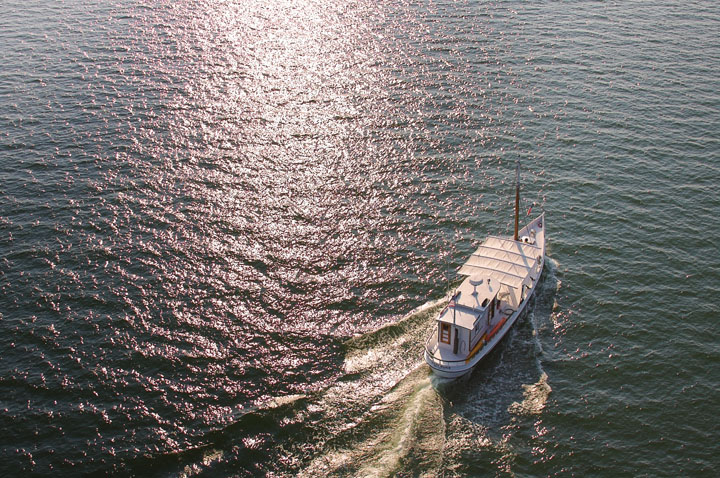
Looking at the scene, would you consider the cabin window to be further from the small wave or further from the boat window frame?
the small wave

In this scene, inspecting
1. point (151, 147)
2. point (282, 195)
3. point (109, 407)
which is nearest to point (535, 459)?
point (109, 407)

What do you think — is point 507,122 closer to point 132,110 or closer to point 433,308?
point 433,308

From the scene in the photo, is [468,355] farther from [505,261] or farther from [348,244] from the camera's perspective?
[348,244]

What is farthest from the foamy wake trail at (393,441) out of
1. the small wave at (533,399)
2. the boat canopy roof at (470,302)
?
the boat canopy roof at (470,302)

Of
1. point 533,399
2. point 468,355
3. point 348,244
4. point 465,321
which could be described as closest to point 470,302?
point 465,321

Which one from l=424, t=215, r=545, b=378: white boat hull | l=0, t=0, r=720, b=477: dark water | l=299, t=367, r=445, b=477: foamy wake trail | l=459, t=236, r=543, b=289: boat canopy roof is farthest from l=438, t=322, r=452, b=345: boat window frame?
l=459, t=236, r=543, b=289: boat canopy roof

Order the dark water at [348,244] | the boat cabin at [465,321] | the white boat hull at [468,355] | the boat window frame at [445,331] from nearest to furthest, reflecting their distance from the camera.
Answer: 1. the dark water at [348,244]
2. the white boat hull at [468,355]
3. the boat cabin at [465,321]
4. the boat window frame at [445,331]

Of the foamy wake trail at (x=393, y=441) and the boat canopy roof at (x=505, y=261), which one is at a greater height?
the boat canopy roof at (x=505, y=261)

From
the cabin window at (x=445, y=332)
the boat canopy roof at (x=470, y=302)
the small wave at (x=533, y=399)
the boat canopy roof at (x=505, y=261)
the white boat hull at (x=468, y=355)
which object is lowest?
the small wave at (x=533, y=399)

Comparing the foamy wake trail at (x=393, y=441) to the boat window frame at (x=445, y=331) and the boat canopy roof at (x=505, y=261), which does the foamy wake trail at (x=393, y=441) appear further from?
the boat canopy roof at (x=505, y=261)
